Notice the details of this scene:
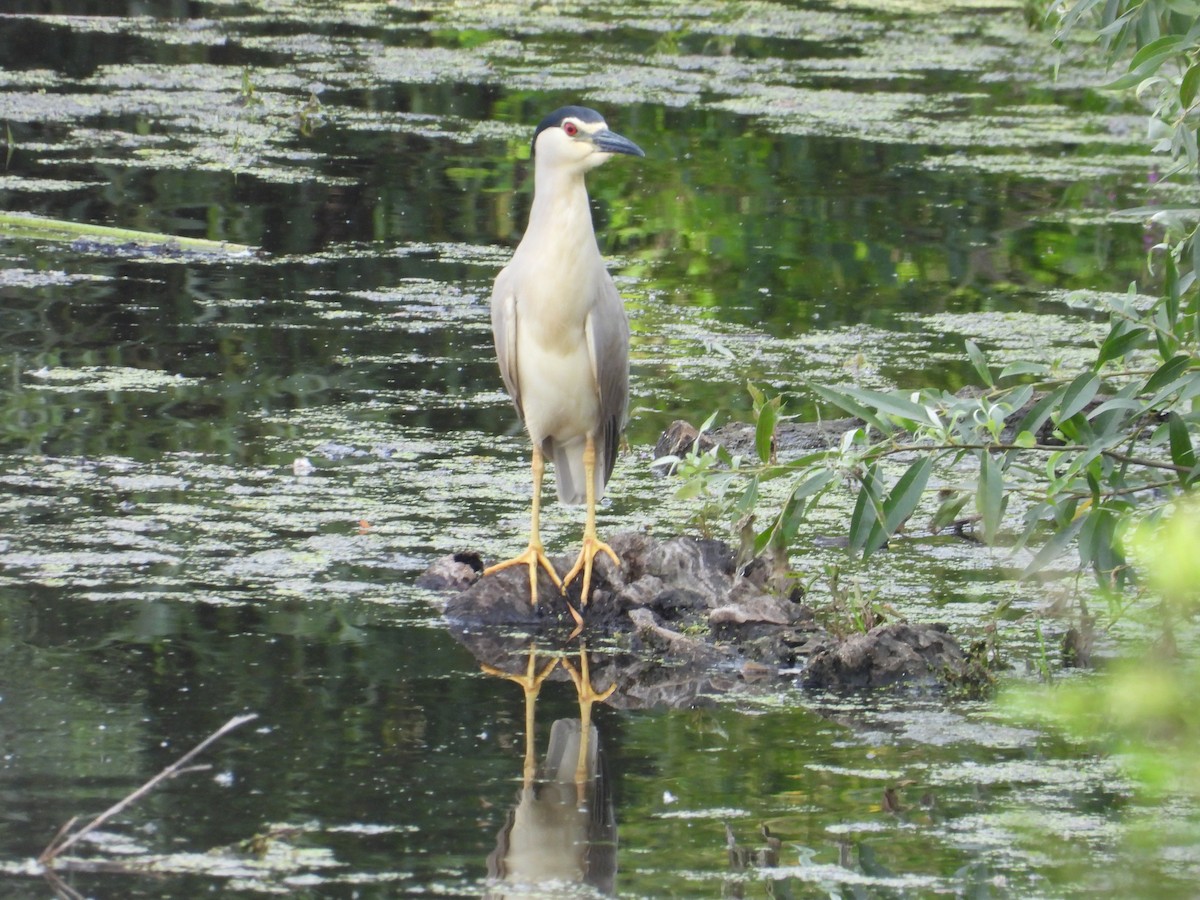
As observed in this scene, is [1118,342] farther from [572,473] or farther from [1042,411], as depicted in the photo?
[572,473]

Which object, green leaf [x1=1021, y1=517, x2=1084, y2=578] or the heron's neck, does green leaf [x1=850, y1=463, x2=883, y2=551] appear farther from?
the heron's neck

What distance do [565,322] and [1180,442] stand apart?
1686 mm

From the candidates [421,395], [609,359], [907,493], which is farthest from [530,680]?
[421,395]

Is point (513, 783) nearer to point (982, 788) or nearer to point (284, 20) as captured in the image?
point (982, 788)

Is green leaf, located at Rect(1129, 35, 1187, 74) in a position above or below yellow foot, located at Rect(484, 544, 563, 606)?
above

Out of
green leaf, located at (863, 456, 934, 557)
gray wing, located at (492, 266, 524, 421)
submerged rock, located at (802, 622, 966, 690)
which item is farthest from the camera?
gray wing, located at (492, 266, 524, 421)

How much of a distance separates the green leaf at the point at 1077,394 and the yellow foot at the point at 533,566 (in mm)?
1387

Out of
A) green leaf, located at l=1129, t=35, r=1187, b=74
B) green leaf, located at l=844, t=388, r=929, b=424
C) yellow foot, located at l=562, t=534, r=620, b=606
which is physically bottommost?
yellow foot, located at l=562, t=534, r=620, b=606

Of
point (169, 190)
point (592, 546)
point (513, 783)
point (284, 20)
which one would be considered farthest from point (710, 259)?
point (284, 20)

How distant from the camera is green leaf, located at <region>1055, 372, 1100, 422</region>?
4453 mm

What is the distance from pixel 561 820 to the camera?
12.9 feet

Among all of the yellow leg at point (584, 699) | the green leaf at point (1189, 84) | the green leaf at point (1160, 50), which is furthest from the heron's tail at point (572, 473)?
the green leaf at point (1189, 84)

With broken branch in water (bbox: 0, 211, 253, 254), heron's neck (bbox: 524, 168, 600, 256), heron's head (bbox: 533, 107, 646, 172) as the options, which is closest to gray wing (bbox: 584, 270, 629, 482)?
heron's neck (bbox: 524, 168, 600, 256)

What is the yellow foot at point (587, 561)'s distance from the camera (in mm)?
5258
